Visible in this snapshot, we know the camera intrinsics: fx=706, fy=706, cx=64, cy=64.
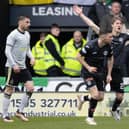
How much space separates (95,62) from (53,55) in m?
4.78

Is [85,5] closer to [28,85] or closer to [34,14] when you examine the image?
[34,14]

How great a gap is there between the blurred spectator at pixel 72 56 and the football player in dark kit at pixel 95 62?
4.45 m

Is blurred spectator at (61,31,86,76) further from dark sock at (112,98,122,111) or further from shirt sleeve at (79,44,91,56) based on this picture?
shirt sleeve at (79,44,91,56)

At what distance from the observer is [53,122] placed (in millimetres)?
13750

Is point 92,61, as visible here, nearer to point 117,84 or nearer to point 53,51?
point 117,84

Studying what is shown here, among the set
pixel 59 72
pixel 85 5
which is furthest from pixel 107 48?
pixel 85 5

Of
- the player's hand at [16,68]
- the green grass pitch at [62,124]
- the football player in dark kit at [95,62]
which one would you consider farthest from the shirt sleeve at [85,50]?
the player's hand at [16,68]

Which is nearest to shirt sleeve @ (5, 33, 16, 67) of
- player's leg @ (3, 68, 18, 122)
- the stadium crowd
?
the stadium crowd

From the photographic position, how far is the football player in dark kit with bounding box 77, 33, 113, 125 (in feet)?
41.4

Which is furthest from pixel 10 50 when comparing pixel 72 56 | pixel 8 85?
pixel 72 56

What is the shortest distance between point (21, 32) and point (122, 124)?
103 inches

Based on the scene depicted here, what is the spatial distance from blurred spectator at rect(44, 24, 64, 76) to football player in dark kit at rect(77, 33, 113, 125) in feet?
14.8

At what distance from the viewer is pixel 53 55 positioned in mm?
17547

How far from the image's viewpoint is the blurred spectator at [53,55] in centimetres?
1755
